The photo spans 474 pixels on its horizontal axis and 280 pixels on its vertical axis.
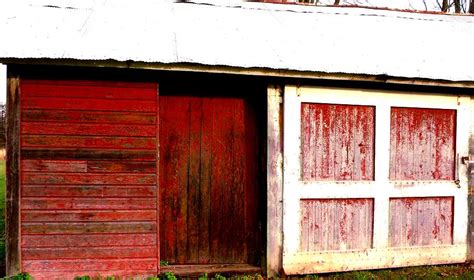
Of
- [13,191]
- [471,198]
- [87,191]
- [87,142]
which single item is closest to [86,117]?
[87,142]

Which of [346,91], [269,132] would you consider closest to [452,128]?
[346,91]

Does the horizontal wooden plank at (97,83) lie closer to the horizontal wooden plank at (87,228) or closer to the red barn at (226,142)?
the red barn at (226,142)

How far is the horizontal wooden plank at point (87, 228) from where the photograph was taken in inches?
198

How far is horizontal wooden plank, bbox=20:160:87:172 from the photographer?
5.02 metres

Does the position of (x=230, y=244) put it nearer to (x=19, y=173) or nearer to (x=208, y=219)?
(x=208, y=219)

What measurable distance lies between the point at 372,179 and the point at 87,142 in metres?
3.50

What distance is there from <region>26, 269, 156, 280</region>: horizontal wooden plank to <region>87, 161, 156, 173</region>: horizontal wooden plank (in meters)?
1.13

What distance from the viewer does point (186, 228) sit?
576 centimetres

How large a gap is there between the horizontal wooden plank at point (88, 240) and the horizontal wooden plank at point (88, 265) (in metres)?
0.18

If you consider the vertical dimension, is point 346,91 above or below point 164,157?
above

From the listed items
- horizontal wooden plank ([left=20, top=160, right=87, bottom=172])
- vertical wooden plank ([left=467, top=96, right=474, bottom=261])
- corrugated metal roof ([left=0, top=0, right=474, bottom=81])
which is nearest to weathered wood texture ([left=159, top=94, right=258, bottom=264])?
corrugated metal roof ([left=0, top=0, right=474, bottom=81])

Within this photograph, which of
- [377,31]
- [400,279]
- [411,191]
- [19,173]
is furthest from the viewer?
[377,31]

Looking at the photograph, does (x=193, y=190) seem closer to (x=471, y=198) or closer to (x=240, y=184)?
(x=240, y=184)

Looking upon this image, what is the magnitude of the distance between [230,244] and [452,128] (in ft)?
10.9
